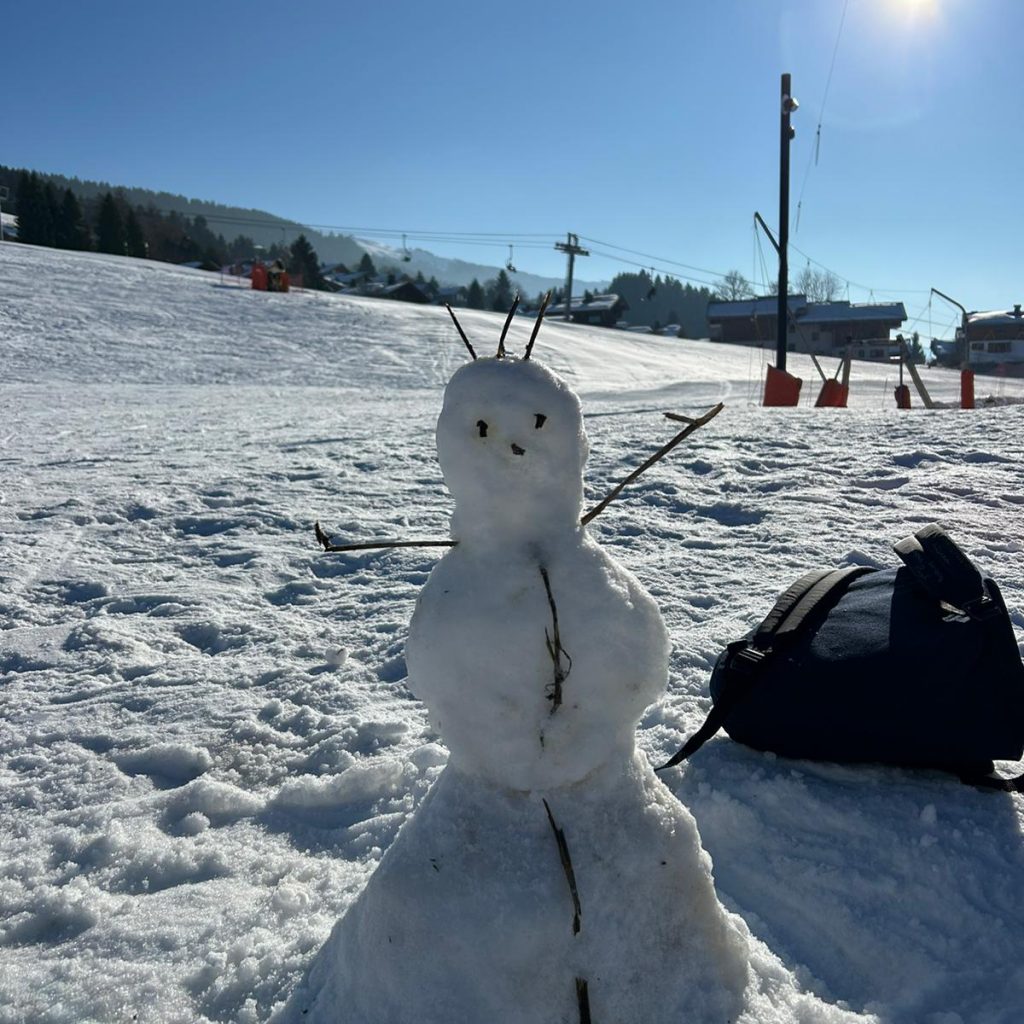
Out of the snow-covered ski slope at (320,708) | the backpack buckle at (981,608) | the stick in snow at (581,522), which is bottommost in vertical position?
the snow-covered ski slope at (320,708)

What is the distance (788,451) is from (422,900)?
17.7 feet

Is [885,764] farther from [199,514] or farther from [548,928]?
[199,514]

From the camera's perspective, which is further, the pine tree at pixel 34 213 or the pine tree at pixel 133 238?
the pine tree at pixel 133 238

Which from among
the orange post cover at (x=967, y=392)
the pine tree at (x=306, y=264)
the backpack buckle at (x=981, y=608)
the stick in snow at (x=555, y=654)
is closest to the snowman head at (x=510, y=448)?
the stick in snow at (x=555, y=654)

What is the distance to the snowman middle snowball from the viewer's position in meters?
1.04

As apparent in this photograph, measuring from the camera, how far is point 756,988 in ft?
4.01

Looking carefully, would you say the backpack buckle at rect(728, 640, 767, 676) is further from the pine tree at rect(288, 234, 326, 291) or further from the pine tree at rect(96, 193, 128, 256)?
the pine tree at rect(288, 234, 326, 291)

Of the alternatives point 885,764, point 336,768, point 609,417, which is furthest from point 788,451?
point 336,768

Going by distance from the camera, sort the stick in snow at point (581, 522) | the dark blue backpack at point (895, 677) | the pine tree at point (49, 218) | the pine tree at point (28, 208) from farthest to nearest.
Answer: the pine tree at point (49, 218), the pine tree at point (28, 208), the dark blue backpack at point (895, 677), the stick in snow at point (581, 522)

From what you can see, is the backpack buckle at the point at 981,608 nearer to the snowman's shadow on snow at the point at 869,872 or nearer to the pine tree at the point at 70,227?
the snowman's shadow on snow at the point at 869,872

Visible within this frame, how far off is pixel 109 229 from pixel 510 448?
42528 mm

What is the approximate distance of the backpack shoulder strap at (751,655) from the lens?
80.2 inches

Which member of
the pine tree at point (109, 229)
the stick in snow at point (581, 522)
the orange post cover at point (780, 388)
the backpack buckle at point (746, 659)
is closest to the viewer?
the stick in snow at point (581, 522)

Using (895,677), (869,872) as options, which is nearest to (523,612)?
(869,872)
